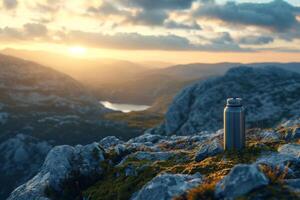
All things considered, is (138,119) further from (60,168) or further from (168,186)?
(168,186)

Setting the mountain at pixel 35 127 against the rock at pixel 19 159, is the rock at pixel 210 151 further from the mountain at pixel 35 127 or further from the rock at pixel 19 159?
the rock at pixel 19 159

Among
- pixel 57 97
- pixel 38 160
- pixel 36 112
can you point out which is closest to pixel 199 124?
pixel 38 160

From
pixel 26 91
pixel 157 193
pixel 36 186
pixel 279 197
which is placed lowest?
pixel 26 91

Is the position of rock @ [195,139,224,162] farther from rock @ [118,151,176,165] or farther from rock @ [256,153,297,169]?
rock @ [118,151,176,165]

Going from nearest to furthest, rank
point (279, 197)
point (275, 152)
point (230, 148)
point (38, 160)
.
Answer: point (279, 197), point (275, 152), point (230, 148), point (38, 160)

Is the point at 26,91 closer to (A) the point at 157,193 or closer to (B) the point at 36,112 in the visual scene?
(B) the point at 36,112

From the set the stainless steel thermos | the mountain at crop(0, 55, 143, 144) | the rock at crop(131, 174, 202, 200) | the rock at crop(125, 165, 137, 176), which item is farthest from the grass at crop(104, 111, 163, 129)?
the rock at crop(131, 174, 202, 200)
